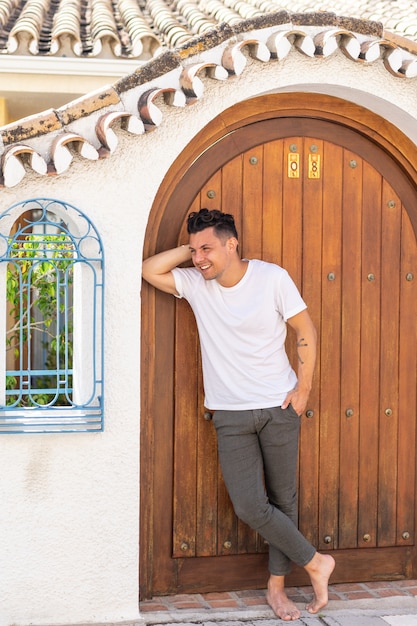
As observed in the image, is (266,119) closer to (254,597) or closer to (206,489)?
(206,489)

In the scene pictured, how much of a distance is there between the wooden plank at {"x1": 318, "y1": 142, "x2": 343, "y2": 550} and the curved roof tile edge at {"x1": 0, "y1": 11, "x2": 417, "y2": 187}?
69 centimetres

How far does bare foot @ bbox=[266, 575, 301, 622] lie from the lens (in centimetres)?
493

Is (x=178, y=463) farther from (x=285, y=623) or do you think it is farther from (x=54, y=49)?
(x=54, y=49)

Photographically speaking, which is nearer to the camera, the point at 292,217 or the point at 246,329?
the point at 246,329

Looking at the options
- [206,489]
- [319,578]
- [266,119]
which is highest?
[266,119]

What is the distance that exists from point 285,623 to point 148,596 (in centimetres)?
77

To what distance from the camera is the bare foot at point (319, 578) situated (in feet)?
16.4

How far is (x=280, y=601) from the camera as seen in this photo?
16.4 ft

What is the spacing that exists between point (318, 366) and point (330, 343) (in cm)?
15

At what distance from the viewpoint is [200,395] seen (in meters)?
5.20

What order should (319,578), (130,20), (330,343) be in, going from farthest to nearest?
(130,20) < (330,343) < (319,578)

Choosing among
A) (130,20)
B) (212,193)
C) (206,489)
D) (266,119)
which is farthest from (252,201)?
(130,20)

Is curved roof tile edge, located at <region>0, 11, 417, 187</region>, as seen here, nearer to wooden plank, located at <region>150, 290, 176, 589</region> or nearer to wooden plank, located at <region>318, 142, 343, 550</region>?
wooden plank, located at <region>318, 142, 343, 550</region>

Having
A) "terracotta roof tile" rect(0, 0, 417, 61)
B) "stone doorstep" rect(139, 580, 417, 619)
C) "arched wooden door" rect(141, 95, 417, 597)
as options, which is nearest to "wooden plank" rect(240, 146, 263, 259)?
"arched wooden door" rect(141, 95, 417, 597)
